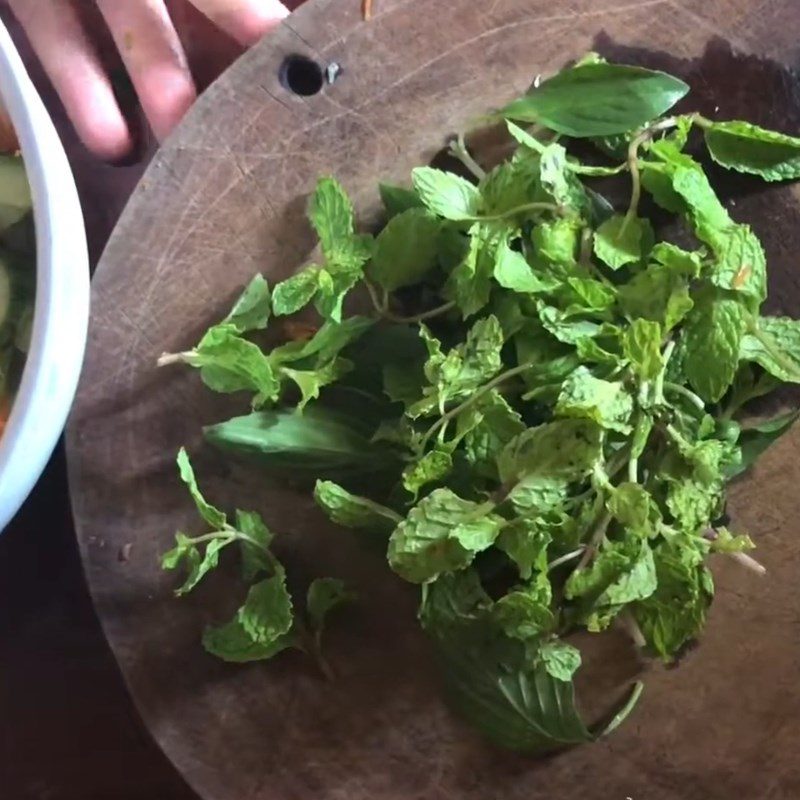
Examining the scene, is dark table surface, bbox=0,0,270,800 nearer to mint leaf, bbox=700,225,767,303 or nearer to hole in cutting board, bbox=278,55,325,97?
hole in cutting board, bbox=278,55,325,97

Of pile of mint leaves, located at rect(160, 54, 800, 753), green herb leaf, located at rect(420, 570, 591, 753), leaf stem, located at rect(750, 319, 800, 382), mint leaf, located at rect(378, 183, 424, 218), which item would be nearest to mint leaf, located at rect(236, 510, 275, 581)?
pile of mint leaves, located at rect(160, 54, 800, 753)

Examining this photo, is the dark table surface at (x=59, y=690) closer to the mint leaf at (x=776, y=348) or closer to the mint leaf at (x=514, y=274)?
the mint leaf at (x=514, y=274)

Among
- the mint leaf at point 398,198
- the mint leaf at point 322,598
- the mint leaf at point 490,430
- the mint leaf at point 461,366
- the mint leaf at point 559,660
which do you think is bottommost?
the mint leaf at point 559,660

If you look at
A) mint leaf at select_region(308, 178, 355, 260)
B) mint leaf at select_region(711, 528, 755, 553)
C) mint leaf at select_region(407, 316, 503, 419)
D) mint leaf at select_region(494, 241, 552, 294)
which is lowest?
mint leaf at select_region(711, 528, 755, 553)

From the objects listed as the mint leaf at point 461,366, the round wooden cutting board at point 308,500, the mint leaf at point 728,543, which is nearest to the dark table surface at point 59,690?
the round wooden cutting board at point 308,500

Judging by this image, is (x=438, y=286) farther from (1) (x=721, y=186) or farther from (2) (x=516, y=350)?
(1) (x=721, y=186)

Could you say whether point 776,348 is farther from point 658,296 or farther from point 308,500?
point 308,500

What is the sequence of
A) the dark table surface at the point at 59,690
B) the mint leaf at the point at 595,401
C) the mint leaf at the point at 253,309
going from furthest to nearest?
the dark table surface at the point at 59,690
the mint leaf at the point at 253,309
the mint leaf at the point at 595,401

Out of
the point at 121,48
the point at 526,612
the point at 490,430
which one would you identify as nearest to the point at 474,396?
the point at 490,430
